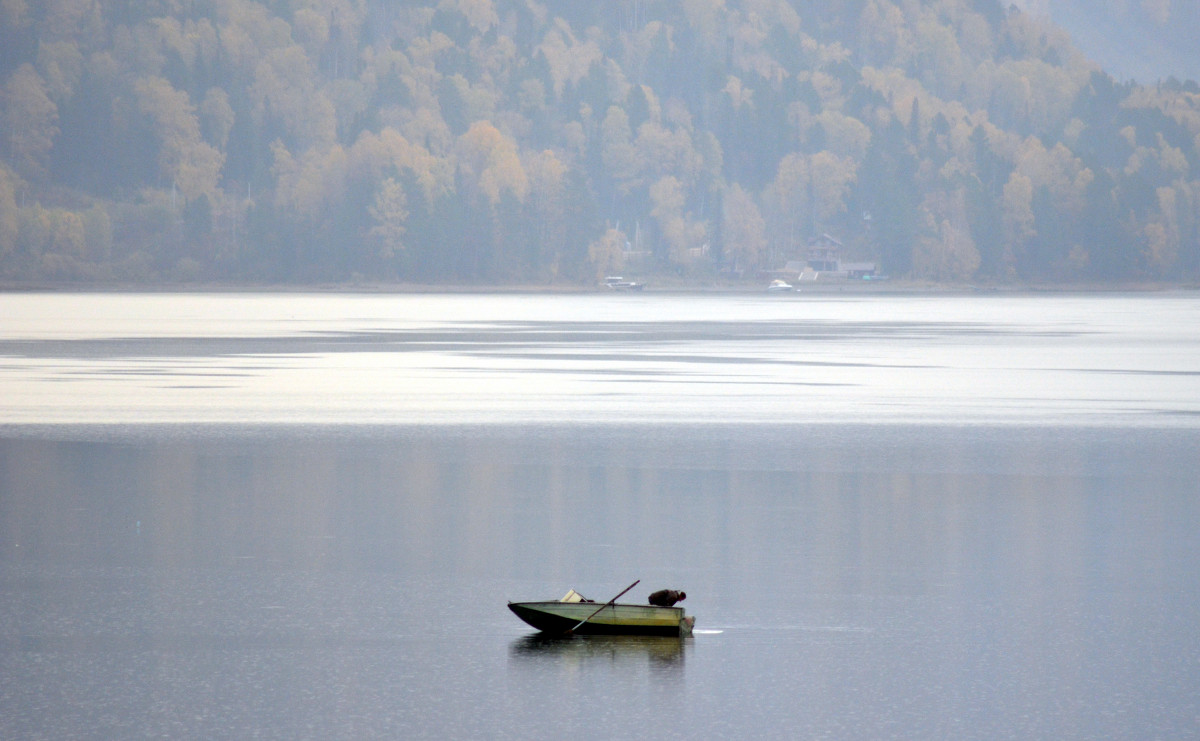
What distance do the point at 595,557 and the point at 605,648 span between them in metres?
3.36

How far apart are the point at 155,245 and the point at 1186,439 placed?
179762 mm

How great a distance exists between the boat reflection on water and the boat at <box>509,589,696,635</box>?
6 cm

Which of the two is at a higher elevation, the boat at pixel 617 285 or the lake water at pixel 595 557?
the boat at pixel 617 285

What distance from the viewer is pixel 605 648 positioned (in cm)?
1440

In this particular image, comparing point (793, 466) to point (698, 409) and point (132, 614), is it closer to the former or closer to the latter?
point (698, 409)

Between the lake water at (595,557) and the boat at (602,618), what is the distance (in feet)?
0.60

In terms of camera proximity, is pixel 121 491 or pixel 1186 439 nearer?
pixel 121 491

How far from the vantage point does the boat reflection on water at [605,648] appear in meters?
14.0

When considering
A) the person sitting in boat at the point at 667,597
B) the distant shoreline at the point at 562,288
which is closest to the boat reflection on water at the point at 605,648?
the person sitting in boat at the point at 667,597

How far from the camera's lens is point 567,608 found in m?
14.6

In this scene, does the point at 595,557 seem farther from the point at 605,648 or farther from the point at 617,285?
the point at 617,285

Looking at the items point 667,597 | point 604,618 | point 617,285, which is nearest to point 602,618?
point 604,618

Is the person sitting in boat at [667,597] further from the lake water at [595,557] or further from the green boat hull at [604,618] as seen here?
the lake water at [595,557]

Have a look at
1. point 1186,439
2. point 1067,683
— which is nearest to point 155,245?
point 1186,439
